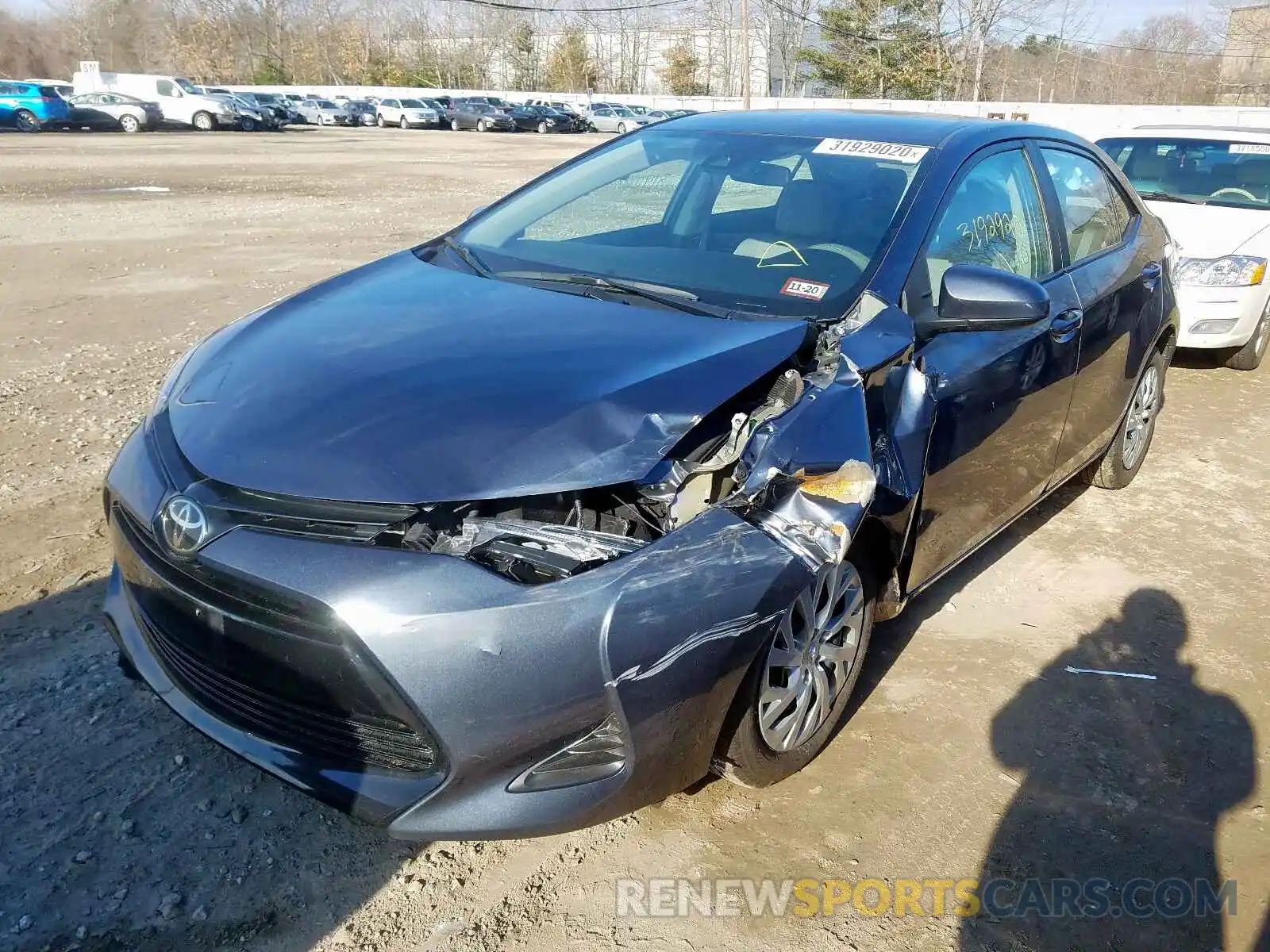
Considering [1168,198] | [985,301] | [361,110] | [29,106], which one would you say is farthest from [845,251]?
[361,110]

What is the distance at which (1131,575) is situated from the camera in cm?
421

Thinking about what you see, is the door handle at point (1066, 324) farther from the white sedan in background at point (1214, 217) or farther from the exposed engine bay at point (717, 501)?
the white sedan in background at point (1214, 217)

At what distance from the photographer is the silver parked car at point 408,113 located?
1924 inches

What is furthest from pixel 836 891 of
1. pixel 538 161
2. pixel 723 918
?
pixel 538 161

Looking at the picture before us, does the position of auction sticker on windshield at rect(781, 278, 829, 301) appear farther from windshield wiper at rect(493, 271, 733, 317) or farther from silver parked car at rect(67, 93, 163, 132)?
silver parked car at rect(67, 93, 163, 132)

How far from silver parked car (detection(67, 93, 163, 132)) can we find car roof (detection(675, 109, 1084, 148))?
37.8m

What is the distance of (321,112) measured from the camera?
1921 inches

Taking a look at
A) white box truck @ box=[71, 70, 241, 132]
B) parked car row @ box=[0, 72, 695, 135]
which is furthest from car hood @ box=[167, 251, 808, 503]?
white box truck @ box=[71, 70, 241, 132]

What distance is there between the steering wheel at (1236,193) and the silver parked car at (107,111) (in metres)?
37.1

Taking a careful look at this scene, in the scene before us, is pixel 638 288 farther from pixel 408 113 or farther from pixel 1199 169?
pixel 408 113

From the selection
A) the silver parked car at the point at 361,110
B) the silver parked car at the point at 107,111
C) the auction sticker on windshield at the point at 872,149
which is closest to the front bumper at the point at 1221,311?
the auction sticker on windshield at the point at 872,149

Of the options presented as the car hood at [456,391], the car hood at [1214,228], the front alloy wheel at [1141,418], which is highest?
the car hood at [456,391]

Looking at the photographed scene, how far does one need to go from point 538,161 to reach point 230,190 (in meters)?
10.8

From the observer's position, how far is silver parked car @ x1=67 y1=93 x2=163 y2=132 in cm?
3497
